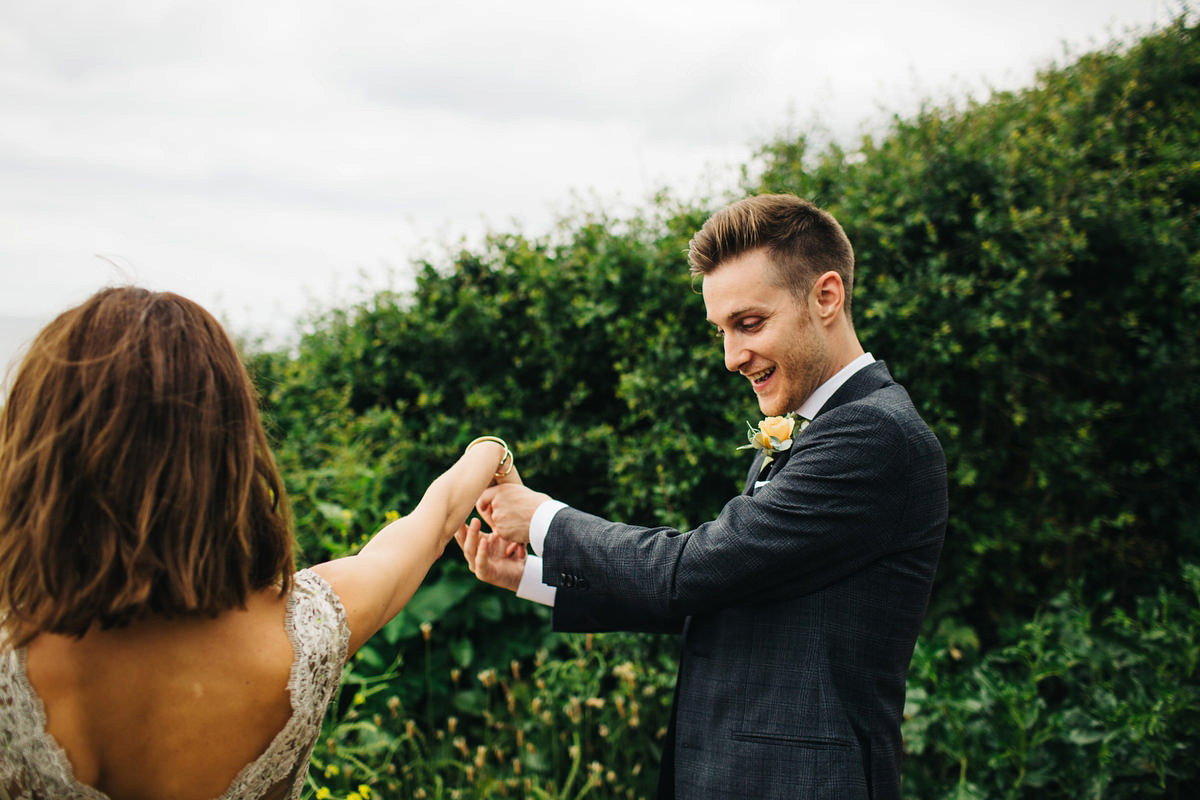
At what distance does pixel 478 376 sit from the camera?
14.4 ft

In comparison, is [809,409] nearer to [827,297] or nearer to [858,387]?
[858,387]

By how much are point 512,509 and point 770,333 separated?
88 centimetres

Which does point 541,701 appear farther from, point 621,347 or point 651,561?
point 651,561

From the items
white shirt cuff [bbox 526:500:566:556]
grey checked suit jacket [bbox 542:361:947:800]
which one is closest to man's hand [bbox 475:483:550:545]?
white shirt cuff [bbox 526:500:566:556]

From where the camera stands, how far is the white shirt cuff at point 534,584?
2422mm

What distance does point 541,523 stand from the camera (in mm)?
2086

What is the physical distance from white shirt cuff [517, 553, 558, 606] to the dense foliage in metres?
1.18

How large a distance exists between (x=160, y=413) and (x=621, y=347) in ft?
9.56

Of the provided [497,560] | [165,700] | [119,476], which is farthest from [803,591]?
[119,476]

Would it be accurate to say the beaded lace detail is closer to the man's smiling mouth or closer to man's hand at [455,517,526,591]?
man's hand at [455,517,526,591]

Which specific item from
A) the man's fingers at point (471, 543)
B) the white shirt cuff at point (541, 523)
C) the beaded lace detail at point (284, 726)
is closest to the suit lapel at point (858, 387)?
the white shirt cuff at point (541, 523)

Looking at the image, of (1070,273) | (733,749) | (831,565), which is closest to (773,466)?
(831,565)

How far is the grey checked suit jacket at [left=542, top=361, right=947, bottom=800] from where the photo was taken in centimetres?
178

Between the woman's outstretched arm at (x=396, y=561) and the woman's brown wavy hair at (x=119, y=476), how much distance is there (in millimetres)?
266
